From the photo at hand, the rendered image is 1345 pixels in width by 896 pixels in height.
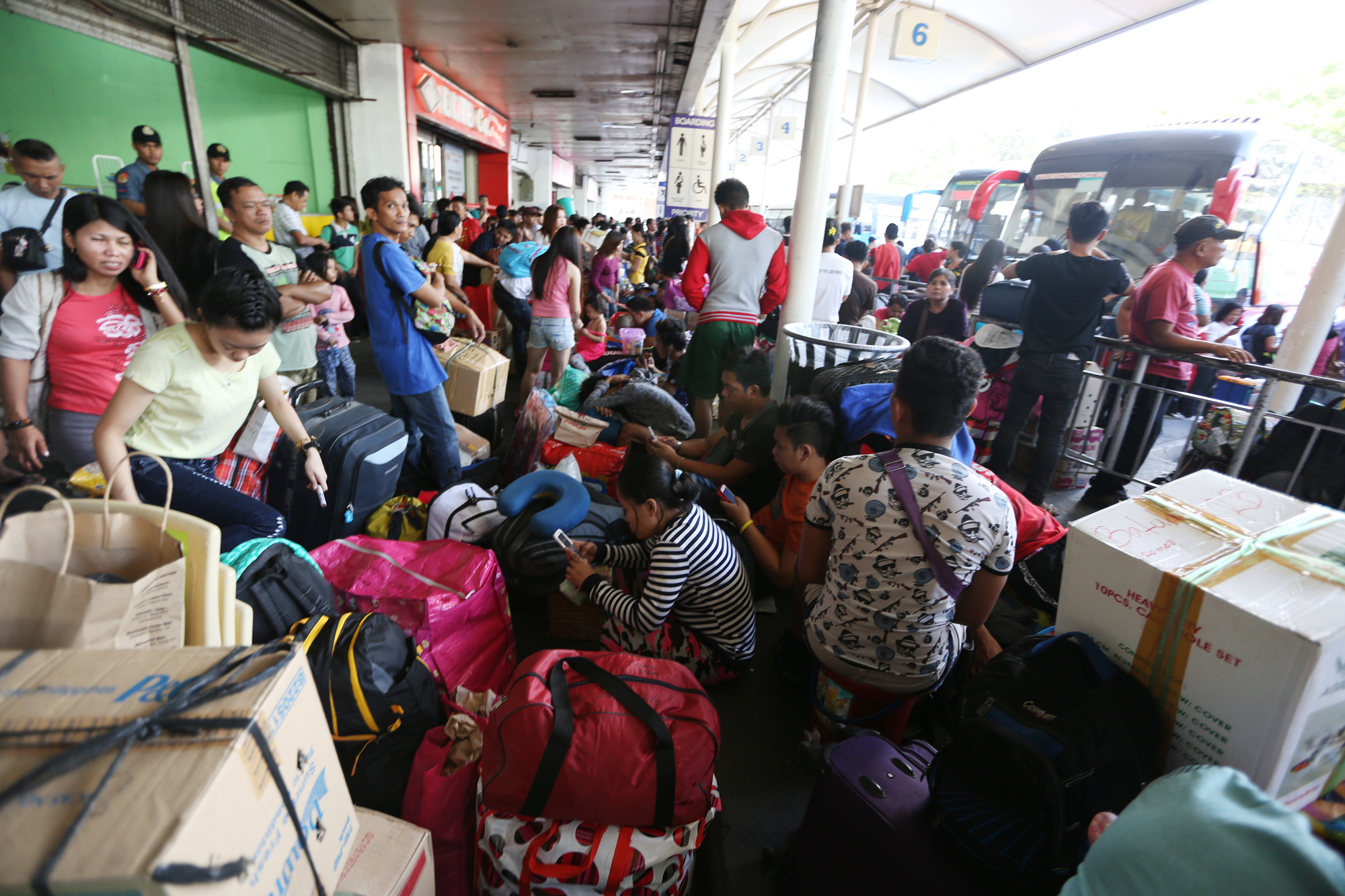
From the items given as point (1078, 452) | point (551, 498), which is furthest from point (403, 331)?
point (1078, 452)

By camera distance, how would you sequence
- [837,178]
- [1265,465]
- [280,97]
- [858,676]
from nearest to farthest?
1. [858,676]
2. [1265,465]
3. [280,97]
4. [837,178]

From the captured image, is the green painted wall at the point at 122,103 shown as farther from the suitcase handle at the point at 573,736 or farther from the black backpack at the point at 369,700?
the suitcase handle at the point at 573,736

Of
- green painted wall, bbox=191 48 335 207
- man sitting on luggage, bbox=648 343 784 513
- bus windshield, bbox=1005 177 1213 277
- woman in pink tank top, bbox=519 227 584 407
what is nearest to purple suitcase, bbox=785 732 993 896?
man sitting on luggage, bbox=648 343 784 513

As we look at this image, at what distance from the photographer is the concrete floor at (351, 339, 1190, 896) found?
1.80 meters

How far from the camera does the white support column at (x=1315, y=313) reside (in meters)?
4.61

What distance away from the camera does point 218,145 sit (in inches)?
224

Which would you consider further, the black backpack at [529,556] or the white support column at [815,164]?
the white support column at [815,164]

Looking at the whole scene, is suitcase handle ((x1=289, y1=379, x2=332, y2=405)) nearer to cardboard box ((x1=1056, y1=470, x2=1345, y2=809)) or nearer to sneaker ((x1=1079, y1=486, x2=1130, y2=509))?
cardboard box ((x1=1056, y1=470, x2=1345, y2=809))

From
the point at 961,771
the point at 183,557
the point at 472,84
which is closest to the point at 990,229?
the point at 472,84

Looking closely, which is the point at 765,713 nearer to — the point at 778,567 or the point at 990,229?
the point at 778,567

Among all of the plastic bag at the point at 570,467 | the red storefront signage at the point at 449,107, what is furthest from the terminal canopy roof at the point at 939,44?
the plastic bag at the point at 570,467

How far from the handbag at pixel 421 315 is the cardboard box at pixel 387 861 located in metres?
2.35

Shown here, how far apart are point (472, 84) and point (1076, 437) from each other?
1252 centimetres

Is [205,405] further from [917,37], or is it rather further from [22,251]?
[917,37]
